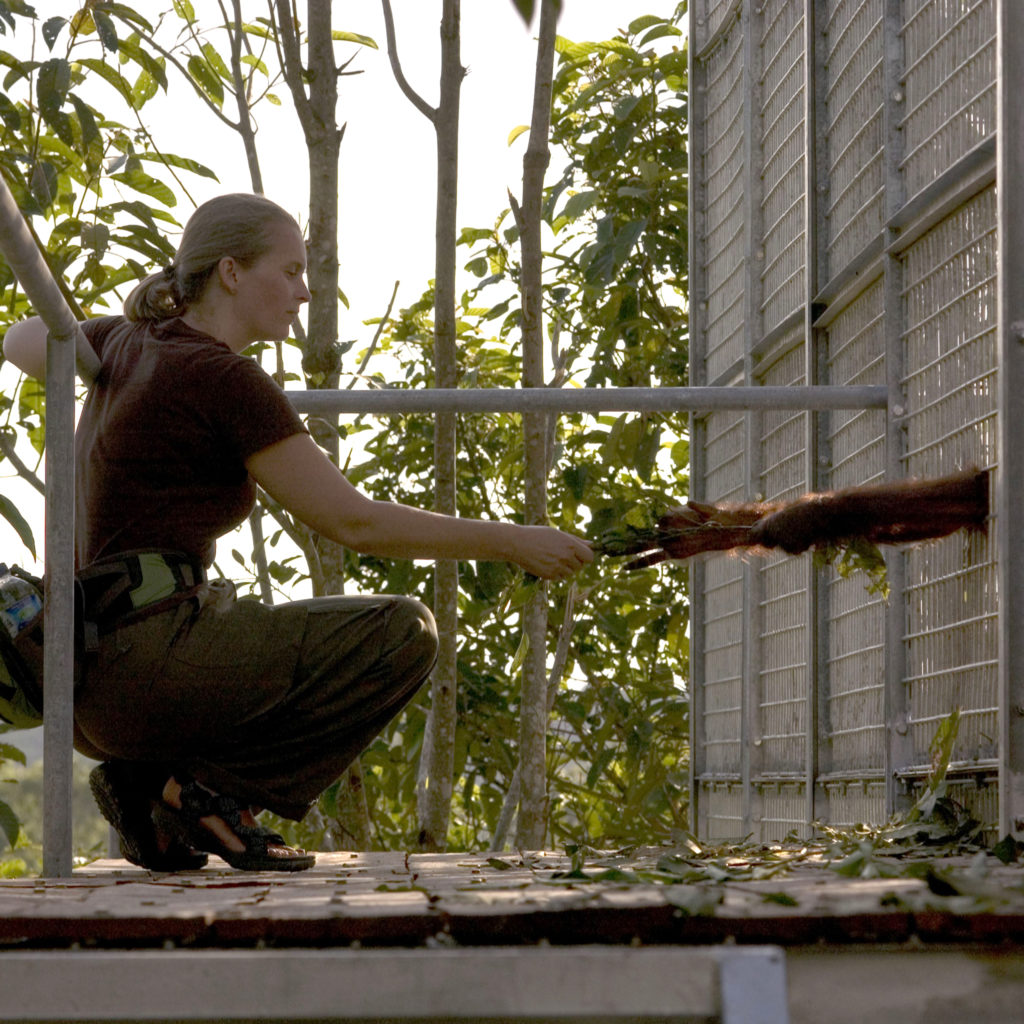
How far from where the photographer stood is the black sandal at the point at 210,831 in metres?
2.46

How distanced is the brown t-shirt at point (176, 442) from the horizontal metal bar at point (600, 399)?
70 cm

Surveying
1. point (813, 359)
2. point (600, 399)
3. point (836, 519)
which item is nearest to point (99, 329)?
point (600, 399)

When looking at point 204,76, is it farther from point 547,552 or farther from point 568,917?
point 568,917

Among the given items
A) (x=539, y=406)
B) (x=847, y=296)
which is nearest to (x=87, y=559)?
(x=539, y=406)

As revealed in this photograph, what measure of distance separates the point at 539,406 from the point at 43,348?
0.99m

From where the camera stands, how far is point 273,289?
2736mm

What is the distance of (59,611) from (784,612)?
2.24m

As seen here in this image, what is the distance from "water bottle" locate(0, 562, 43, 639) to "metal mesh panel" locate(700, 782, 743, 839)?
2.60 meters

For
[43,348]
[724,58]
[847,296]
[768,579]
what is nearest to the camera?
[43,348]

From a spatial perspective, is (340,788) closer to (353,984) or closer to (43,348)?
(43,348)

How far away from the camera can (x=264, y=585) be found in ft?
16.1

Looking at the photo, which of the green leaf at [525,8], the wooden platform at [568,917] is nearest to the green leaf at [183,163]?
the wooden platform at [568,917]

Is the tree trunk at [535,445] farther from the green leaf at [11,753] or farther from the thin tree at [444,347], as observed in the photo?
the green leaf at [11,753]

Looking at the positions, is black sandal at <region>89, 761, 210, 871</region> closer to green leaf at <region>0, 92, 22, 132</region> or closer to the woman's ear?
the woman's ear
